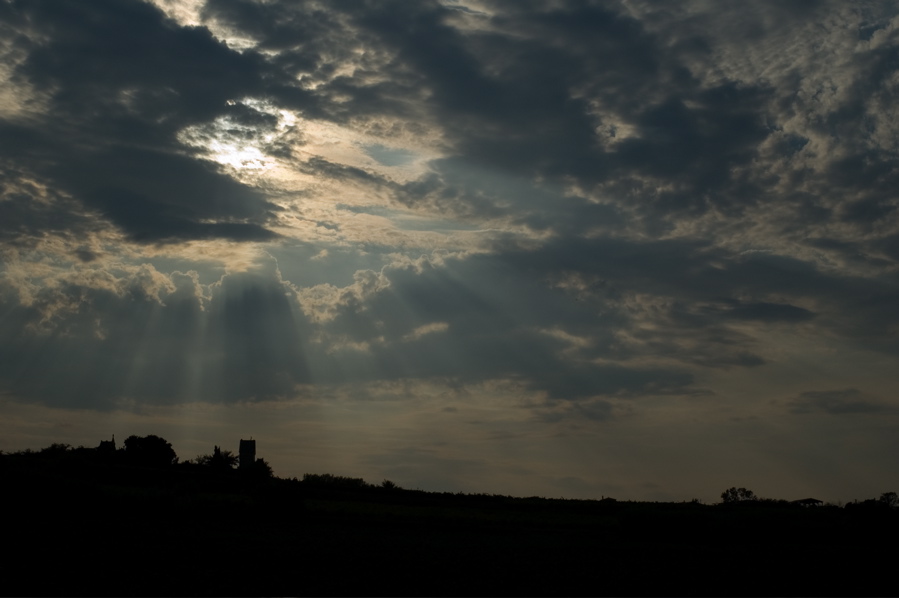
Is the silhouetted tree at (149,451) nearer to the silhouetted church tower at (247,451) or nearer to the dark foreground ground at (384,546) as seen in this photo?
the silhouetted church tower at (247,451)

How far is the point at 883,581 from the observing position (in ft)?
64.5

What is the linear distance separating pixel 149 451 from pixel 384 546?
45.0 m

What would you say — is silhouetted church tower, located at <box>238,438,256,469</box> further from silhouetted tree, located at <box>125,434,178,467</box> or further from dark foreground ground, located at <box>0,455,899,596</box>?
dark foreground ground, located at <box>0,455,899,596</box>

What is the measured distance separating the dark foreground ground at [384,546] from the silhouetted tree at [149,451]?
45.8ft

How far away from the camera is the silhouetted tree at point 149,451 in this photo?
57834 mm


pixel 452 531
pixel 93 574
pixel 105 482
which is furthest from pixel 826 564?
pixel 105 482

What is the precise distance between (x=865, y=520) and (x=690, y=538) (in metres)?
9.18

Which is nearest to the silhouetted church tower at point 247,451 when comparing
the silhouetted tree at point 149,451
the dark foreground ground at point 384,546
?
the silhouetted tree at point 149,451

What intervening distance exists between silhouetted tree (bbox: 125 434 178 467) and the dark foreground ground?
549 inches

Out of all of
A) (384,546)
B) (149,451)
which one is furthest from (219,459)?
(384,546)

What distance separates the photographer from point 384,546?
24.1 meters

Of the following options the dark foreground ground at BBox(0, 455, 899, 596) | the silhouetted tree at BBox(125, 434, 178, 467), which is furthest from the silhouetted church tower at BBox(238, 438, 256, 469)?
the dark foreground ground at BBox(0, 455, 899, 596)

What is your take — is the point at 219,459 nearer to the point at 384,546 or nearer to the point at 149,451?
the point at 149,451

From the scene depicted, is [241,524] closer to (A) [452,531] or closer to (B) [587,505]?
(A) [452,531]
